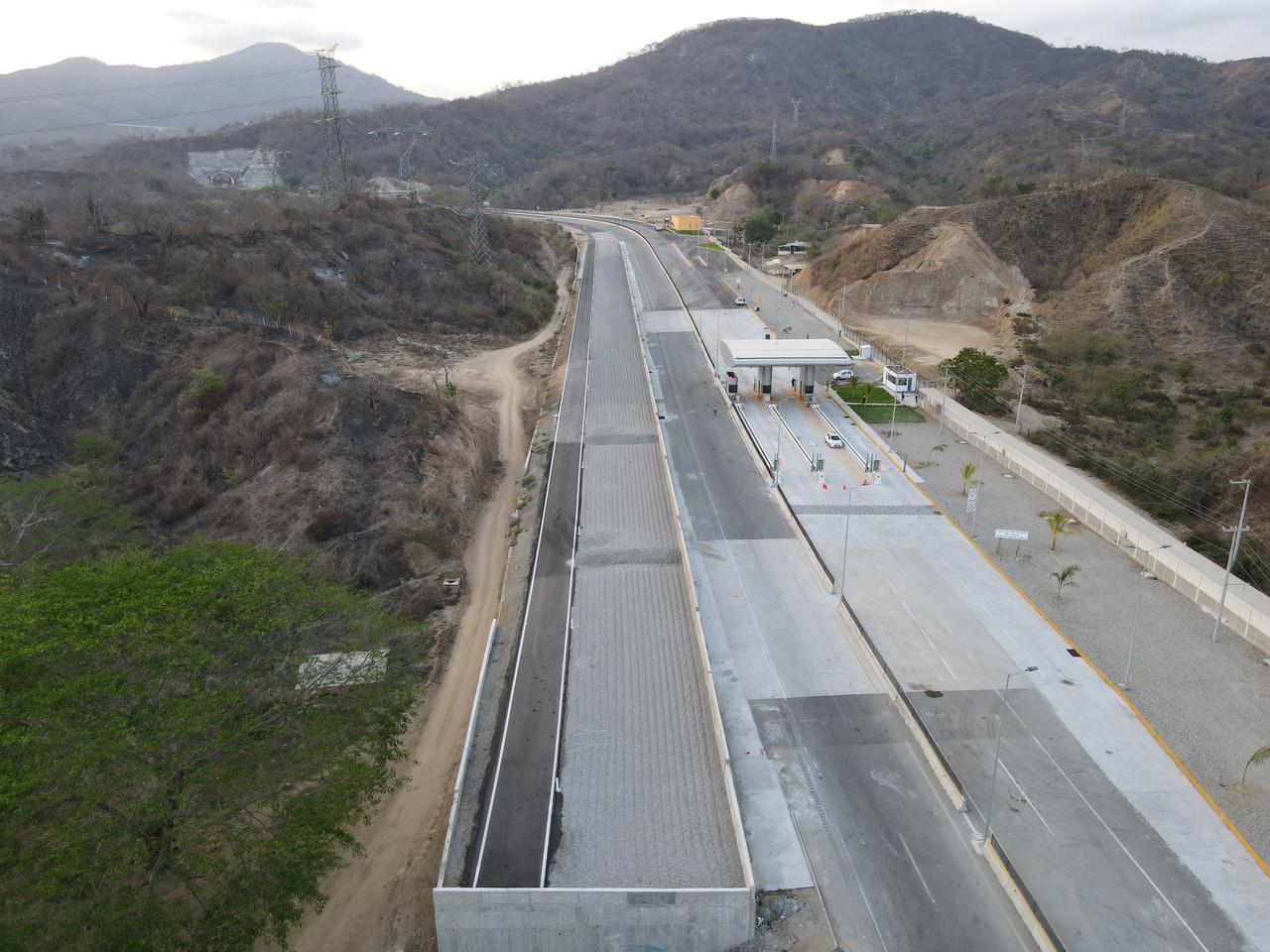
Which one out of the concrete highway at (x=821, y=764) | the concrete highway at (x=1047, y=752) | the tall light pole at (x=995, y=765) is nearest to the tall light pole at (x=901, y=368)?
the concrete highway at (x=1047, y=752)

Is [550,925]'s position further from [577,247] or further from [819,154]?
[819,154]

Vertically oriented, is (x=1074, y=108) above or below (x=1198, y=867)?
above

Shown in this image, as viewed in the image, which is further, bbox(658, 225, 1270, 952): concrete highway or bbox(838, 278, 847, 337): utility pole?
bbox(838, 278, 847, 337): utility pole

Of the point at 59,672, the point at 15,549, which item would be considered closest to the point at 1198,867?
the point at 59,672

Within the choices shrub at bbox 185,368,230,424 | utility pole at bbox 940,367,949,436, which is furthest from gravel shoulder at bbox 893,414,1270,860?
shrub at bbox 185,368,230,424

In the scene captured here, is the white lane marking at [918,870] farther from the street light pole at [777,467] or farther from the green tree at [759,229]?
the green tree at [759,229]

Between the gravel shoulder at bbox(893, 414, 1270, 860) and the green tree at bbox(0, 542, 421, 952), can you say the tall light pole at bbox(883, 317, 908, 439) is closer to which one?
the gravel shoulder at bbox(893, 414, 1270, 860)

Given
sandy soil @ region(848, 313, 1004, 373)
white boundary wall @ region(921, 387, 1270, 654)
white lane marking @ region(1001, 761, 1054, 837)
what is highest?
sandy soil @ region(848, 313, 1004, 373)
